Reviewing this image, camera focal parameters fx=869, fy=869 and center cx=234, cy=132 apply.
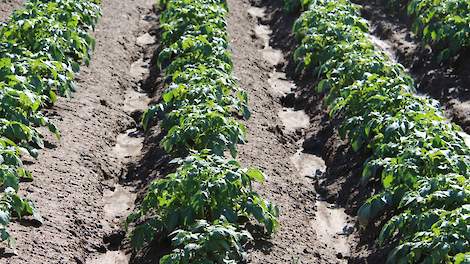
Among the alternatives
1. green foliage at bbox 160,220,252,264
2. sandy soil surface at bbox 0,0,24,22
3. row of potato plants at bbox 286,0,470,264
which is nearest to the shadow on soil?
row of potato plants at bbox 286,0,470,264

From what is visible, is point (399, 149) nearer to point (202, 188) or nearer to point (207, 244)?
point (202, 188)

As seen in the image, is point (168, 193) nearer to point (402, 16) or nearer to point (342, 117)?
point (342, 117)

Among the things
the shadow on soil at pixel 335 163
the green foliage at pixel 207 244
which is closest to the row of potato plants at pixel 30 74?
the green foliage at pixel 207 244

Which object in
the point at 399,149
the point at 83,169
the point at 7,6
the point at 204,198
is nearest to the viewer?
the point at 204,198

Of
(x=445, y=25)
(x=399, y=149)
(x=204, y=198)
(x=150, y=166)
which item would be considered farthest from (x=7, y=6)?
(x=204, y=198)

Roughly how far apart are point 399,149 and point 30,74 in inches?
135

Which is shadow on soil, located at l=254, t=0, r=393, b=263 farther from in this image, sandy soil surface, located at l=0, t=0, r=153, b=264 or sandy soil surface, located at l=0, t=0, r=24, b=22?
sandy soil surface, located at l=0, t=0, r=24, b=22

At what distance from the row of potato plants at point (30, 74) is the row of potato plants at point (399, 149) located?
8.30 feet

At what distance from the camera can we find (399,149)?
6.87 meters

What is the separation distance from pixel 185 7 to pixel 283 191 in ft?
14.2

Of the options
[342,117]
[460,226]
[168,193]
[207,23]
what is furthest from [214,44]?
[460,226]

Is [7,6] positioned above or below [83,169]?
below

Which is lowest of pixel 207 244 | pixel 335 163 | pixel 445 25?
pixel 335 163

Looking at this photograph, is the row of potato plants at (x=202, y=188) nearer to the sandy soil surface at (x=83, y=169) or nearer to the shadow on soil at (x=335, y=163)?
the sandy soil surface at (x=83, y=169)
